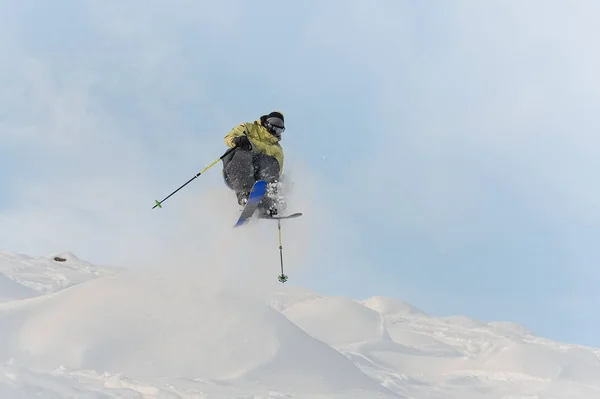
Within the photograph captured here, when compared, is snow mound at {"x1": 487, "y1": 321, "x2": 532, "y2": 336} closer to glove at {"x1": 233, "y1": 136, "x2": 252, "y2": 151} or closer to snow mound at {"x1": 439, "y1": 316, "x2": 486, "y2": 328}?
snow mound at {"x1": 439, "y1": 316, "x2": 486, "y2": 328}

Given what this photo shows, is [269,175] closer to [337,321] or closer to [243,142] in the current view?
[243,142]

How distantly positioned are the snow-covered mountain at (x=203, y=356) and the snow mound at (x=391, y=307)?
8.43 meters

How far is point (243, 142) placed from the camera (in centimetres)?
1181

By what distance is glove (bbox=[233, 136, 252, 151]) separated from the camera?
38.5 feet

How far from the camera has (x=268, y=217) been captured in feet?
40.0

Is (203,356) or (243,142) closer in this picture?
(203,356)

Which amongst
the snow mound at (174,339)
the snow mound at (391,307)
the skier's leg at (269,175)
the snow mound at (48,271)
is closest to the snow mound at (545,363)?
the snow mound at (174,339)

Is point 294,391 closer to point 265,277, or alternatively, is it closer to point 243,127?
point 265,277

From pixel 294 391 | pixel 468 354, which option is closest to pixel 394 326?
pixel 468 354

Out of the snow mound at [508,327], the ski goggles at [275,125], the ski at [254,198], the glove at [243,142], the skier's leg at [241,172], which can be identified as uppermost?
the ski goggles at [275,125]

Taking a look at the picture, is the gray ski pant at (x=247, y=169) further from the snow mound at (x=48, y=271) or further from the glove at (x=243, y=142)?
the snow mound at (x=48, y=271)

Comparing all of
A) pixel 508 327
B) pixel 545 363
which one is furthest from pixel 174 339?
pixel 508 327

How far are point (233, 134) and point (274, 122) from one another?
3.19 ft

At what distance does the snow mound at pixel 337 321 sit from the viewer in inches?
517
